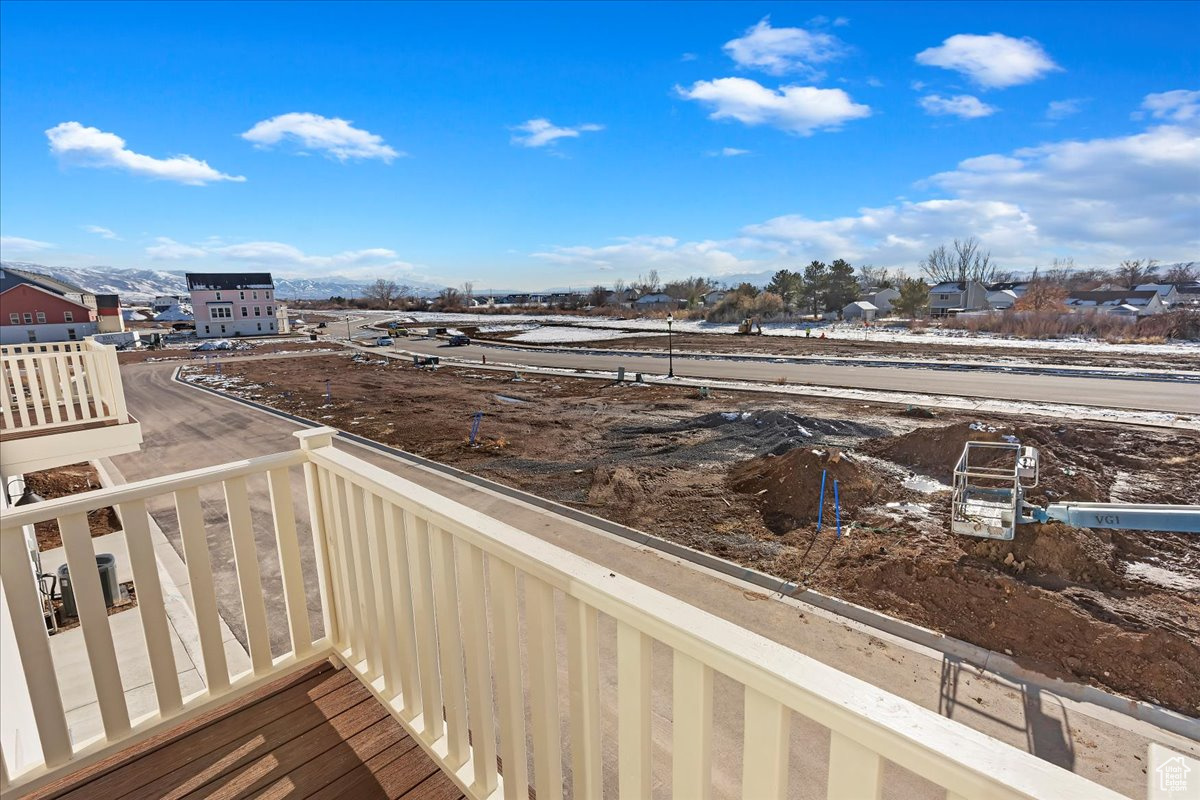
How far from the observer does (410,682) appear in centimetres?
239

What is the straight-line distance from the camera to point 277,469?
2.72 metres

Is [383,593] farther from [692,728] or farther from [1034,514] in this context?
[1034,514]

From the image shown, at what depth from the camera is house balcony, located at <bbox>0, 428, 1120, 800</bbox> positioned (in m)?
1.04

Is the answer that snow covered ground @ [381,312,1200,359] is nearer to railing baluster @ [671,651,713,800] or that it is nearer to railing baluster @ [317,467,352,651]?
railing baluster @ [671,651,713,800]

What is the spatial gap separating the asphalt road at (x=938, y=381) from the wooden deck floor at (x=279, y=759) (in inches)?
791

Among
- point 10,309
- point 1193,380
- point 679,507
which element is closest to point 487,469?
point 679,507

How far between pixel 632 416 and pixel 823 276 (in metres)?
→ 52.4

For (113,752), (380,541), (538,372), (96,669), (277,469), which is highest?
(277,469)

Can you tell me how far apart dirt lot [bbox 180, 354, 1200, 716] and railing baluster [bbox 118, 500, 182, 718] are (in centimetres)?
619

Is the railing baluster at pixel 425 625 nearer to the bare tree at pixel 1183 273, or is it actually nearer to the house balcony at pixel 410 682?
the house balcony at pixel 410 682

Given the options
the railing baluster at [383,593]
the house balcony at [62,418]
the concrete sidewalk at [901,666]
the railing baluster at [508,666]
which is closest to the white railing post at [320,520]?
the railing baluster at [383,593]

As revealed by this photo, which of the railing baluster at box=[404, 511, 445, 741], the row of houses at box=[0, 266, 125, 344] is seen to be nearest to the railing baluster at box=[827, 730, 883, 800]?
the railing baluster at box=[404, 511, 445, 741]

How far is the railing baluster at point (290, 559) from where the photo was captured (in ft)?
9.00

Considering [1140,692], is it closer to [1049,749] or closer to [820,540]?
[1049,749]
